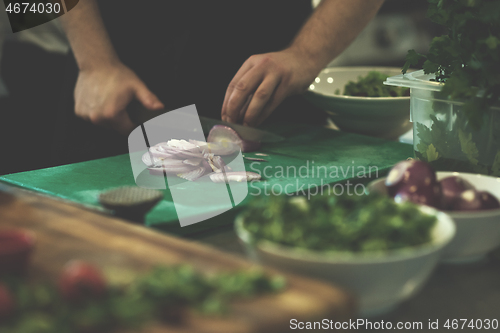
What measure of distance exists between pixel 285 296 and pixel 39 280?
0.33 metres

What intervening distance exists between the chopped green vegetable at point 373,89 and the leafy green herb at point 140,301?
1.23 m

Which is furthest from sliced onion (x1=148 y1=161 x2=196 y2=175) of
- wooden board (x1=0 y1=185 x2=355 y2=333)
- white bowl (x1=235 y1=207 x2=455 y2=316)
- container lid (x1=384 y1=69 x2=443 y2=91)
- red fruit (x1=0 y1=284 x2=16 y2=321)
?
red fruit (x1=0 y1=284 x2=16 y2=321)

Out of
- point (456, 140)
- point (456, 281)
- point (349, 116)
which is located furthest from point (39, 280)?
point (349, 116)

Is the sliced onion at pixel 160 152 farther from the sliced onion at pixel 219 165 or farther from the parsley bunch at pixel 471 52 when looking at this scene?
the parsley bunch at pixel 471 52

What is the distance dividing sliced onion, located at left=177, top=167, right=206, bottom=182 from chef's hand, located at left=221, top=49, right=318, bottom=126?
47cm

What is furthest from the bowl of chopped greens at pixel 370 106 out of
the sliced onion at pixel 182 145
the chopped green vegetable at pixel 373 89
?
the sliced onion at pixel 182 145

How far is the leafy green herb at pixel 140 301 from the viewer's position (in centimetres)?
56

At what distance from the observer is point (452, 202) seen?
89 cm

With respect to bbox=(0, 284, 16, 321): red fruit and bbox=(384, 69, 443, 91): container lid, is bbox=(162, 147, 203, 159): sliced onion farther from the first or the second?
bbox=(0, 284, 16, 321): red fruit

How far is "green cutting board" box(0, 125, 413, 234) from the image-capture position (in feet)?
3.76

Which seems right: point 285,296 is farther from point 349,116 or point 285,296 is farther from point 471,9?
point 349,116

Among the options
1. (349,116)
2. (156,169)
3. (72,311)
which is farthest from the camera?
(349,116)

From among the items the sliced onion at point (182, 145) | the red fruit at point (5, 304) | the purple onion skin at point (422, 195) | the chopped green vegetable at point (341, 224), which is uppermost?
the red fruit at point (5, 304)

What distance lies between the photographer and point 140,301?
589mm
